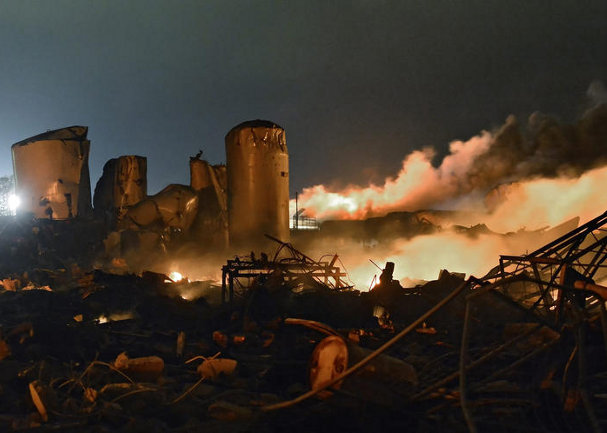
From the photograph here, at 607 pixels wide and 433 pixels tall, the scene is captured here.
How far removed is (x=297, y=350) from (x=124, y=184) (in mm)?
17847

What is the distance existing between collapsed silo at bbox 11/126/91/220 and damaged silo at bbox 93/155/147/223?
152cm

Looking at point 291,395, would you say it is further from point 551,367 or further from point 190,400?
point 551,367

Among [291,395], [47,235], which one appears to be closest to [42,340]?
[291,395]

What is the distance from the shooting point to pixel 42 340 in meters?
8.38

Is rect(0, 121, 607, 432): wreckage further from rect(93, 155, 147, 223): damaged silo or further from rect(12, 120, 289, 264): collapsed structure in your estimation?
rect(93, 155, 147, 223): damaged silo

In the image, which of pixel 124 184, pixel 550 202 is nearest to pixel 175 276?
pixel 124 184

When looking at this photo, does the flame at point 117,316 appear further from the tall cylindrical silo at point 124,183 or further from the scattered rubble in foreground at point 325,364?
the tall cylindrical silo at point 124,183

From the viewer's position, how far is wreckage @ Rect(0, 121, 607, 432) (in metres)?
5.10

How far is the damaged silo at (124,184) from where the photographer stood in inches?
914

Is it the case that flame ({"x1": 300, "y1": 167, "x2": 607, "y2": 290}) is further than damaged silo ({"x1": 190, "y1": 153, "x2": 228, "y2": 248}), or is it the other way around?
damaged silo ({"x1": 190, "y1": 153, "x2": 228, "y2": 248})

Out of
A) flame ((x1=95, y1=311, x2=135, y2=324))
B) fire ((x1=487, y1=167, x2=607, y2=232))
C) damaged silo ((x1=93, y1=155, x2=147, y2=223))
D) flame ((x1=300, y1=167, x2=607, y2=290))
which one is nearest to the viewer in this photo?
flame ((x1=95, y1=311, x2=135, y2=324))

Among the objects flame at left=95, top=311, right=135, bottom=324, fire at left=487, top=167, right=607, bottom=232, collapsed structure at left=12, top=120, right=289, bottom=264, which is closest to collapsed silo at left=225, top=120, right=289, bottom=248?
collapsed structure at left=12, top=120, right=289, bottom=264

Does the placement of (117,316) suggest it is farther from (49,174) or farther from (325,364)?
(49,174)

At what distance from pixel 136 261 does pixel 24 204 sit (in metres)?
7.33
